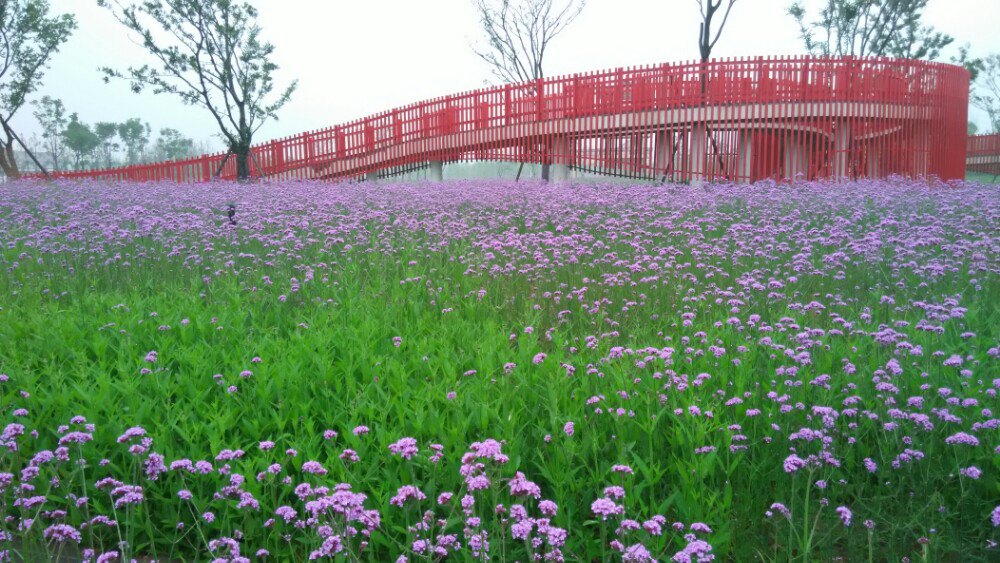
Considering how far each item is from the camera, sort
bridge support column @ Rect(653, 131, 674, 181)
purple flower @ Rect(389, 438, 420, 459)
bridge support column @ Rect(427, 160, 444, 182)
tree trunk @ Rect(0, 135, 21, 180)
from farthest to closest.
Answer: tree trunk @ Rect(0, 135, 21, 180) → bridge support column @ Rect(427, 160, 444, 182) → bridge support column @ Rect(653, 131, 674, 181) → purple flower @ Rect(389, 438, 420, 459)

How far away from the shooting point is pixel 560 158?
20156 mm

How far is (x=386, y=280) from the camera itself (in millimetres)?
6684

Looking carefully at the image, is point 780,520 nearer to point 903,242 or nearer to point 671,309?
point 671,309

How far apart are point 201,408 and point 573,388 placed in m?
2.01

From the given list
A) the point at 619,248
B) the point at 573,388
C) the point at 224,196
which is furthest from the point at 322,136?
the point at 573,388

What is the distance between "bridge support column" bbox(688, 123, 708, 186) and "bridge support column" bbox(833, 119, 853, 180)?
2949 mm

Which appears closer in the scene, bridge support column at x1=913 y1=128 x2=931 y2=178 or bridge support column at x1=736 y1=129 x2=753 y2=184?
bridge support column at x1=736 y1=129 x2=753 y2=184

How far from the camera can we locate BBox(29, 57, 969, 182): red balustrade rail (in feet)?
55.7

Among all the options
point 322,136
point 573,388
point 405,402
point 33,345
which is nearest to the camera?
point 405,402

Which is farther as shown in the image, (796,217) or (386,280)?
(796,217)

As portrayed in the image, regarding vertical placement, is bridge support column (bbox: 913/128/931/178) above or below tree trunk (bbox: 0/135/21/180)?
below

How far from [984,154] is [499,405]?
40.4 meters

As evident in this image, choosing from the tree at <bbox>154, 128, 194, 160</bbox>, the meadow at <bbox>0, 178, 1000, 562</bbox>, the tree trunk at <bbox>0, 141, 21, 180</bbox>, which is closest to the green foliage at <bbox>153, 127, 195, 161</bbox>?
the tree at <bbox>154, 128, 194, 160</bbox>

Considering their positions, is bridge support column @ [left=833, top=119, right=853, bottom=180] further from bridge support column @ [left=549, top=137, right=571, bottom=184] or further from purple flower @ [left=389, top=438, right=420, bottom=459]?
purple flower @ [left=389, top=438, right=420, bottom=459]
